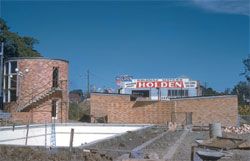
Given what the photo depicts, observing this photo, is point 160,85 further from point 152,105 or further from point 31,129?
point 31,129

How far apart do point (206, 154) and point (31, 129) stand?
57.7 ft

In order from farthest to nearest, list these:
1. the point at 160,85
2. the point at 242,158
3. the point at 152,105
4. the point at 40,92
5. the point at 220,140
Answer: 1. the point at 160,85
2. the point at 152,105
3. the point at 40,92
4. the point at 220,140
5. the point at 242,158

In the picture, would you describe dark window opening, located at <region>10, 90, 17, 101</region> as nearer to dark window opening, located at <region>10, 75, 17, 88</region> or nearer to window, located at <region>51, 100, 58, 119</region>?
dark window opening, located at <region>10, 75, 17, 88</region>

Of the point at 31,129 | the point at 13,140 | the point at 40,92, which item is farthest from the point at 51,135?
the point at 40,92

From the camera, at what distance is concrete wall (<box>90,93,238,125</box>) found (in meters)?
43.1

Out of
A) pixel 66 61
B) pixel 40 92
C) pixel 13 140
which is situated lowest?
pixel 13 140

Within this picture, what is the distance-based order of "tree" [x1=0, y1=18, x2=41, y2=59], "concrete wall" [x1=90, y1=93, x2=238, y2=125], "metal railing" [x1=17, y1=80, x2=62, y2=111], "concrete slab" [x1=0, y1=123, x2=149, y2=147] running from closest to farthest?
"concrete slab" [x1=0, y1=123, x2=149, y2=147]
"metal railing" [x1=17, y1=80, x2=62, y2=111]
"concrete wall" [x1=90, y1=93, x2=238, y2=125]
"tree" [x1=0, y1=18, x2=41, y2=59]

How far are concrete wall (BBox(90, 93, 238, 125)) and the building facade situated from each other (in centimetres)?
2247

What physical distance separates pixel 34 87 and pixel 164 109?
40.0 ft

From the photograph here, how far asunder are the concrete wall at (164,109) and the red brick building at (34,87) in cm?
529

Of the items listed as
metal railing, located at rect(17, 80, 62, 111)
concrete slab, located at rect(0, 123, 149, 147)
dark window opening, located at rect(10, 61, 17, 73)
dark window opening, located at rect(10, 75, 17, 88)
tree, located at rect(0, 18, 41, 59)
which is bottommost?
concrete slab, located at rect(0, 123, 149, 147)

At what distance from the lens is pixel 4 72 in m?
41.6

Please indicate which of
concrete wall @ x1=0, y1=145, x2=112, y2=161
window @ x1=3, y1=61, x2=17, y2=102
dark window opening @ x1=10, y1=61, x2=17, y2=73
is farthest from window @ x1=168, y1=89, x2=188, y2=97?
concrete wall @ x1=0, y1=145, x2=112, y2=161

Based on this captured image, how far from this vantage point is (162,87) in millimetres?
68500
